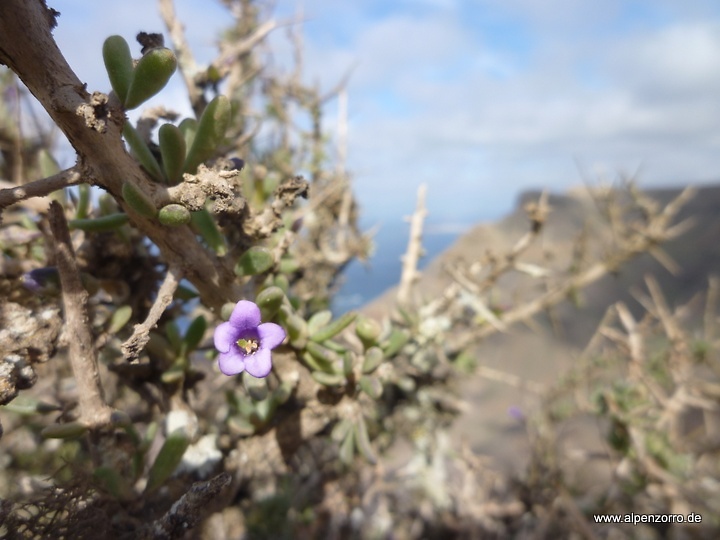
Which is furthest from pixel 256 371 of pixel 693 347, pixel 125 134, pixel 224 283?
pixel 693 347

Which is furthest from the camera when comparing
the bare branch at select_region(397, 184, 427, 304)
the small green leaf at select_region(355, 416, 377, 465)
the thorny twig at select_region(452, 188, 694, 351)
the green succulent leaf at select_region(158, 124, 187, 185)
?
the thorny twig at select_region(452, 188, 694, 351)

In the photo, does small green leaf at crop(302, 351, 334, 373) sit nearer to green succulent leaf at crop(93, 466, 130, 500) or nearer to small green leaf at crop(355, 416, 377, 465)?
small green leaf at crop(355, 416, 377, 465)

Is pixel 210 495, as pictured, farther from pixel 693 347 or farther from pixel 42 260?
pixel 693 347

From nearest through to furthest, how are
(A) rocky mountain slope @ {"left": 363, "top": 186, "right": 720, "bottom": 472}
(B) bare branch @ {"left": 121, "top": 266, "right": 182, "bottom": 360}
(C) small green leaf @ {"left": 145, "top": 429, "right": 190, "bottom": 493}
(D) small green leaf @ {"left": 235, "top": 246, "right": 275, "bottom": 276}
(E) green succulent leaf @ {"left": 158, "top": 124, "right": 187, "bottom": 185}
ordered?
(B) bare branch @ {"left": 121, "top": 266, "right": 182, "bottom": 360}
(E) green succulent leaf @ {"left": 158, "top": 124, "right": 187, "bottom": 185}
(D) small green leaf @ {"left": 235, "top": 246, "right": 275, "bottom": 276}
(C) small green leaf @ {"left": 145, "top": 429, "right": 190, "bottom": 493}
(A) rocky mountain slope @ {"left": 363, "top": 186, "right": 720, "bottom": 472}

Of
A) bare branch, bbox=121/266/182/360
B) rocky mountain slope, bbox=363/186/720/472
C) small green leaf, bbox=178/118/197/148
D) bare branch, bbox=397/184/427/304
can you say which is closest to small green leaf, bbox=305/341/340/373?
bare branch, bbox=121/266/182/360

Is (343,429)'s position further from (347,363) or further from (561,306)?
(561,306)

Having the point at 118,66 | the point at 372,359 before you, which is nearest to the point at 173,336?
the point at 372,359

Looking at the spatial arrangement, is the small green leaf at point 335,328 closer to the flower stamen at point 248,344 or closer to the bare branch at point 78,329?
the flower stamen at point 248,344
